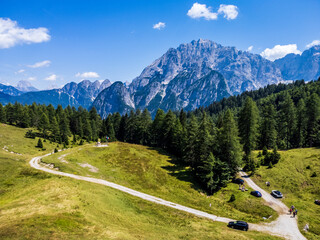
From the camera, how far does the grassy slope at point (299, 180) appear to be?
1569 inches

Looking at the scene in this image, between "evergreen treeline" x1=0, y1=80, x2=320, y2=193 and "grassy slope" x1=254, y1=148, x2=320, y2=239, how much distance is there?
12.4 feet

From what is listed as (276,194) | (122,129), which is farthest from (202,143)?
(122,129)

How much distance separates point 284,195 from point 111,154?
54.2 m

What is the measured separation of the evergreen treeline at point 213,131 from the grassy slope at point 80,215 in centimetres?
2144

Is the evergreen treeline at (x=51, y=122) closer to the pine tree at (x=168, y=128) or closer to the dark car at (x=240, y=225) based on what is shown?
the pine tree at (x=168, y=128)

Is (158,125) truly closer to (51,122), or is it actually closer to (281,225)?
(281,225)

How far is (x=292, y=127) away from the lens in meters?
82.6

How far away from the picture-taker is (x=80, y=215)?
26828 mm

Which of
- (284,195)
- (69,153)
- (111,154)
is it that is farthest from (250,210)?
(69,153)

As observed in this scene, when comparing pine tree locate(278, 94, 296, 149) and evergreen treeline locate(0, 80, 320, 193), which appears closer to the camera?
evergreen treeline locate(0, 80, 320, 193)

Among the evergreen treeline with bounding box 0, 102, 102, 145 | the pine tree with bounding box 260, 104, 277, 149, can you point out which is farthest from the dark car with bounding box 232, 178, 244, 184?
the evergreen treeline with bounding box 0, 102, 102, 145

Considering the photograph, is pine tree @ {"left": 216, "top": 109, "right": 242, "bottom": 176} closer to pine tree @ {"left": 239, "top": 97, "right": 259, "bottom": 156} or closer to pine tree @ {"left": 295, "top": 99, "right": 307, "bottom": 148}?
pine tree @ {"left": 239, "top": 97, "right": 259, "bottom": 156}

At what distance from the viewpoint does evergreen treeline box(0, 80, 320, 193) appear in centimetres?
5581

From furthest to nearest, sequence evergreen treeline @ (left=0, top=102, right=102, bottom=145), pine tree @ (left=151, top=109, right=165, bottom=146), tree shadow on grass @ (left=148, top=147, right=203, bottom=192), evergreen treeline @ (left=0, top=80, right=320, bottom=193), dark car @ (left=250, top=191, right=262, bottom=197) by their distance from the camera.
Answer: evergreen treeline @ (left=0, top=102, right=102, bottom=145) → pine tree @ (left=151, top=109, right=165, bottom=146) → evergreen treeline @ (left=0, top=80, right=320, bottom=193) → tree shadow on grass @ (left=148, top=147, right=203, bottom=192) → dark car @ (left=250, top=191, right=262, bottom=197)
